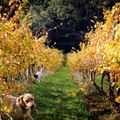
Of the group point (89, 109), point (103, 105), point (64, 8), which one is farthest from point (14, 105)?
point (64, 8)

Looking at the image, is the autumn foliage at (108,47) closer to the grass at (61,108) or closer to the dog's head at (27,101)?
the grass at (61,108)

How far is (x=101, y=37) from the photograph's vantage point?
60.3 ft

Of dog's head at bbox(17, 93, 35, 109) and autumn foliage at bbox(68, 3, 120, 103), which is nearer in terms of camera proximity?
autumn foliage at bbox(68, 3, 120, 103)

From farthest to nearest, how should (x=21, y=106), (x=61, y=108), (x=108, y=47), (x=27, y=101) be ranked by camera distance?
1. (x=61, y=108)
2. (x=21, y=106)
3. (x=27, y=101)
4. (x=108, y=47)

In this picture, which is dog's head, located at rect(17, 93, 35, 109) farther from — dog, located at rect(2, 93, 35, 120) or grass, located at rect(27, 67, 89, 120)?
grass, located at rect(27, 67, 89, 120)

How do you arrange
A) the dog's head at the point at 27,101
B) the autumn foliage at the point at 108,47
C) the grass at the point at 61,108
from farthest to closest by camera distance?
the grass at the point at 61,108, the dog's head at the point at 27,101, the autumn foliage at the point at 108,47

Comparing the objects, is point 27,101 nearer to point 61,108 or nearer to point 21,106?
point 21,106

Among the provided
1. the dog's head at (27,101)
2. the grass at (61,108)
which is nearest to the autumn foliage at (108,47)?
the grass at (61,108)

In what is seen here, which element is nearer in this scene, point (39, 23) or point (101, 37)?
point (101, 37)

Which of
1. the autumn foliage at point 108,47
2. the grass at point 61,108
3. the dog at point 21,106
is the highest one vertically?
the autumn foliage at point 108,47

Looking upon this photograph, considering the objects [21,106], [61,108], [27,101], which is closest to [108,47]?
[27,101]

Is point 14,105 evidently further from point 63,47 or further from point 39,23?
point 63,47

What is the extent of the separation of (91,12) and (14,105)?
217ft

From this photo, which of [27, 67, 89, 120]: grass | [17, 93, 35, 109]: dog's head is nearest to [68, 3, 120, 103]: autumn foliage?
[27, 67, 89, 120]: grass
